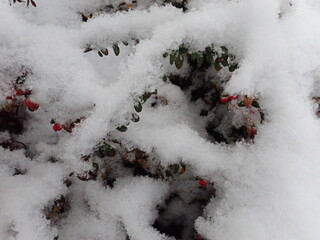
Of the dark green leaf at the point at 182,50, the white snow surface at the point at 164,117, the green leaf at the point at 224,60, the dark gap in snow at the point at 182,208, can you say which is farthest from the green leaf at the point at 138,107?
the dark gap in snow at the point at 182,208

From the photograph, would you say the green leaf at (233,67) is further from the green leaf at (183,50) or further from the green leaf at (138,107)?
the green leaf at (138,107)

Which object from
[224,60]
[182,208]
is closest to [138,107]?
[224,60]

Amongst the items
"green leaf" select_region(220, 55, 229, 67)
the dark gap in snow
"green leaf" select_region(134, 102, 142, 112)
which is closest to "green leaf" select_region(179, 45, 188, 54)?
"green leaf" select_region(220, 55, 229, 67)

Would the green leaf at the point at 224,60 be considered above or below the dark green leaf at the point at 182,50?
above

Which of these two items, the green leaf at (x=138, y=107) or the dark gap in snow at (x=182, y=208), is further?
the dark gap in snow at (x=182, y=208)

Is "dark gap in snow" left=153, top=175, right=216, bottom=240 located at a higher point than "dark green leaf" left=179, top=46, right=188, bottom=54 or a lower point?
lower

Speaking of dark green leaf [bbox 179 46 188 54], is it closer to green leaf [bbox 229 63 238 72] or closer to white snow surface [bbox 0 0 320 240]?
white snow surface [bbox 0 0 320 240]

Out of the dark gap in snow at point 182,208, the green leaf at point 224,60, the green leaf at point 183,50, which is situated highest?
the green leaf at point 224,60

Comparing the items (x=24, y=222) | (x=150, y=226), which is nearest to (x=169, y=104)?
(x=150, y=226)

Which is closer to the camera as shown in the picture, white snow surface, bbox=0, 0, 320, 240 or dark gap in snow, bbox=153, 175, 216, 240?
white snow surface, bbox=0, 0, 320, 240

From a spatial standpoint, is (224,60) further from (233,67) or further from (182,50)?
(182,50)
